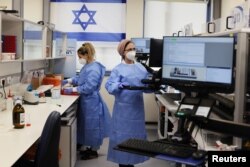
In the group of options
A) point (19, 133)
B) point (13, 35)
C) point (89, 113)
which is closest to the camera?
point (19, 133)

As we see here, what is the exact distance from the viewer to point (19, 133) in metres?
2.22

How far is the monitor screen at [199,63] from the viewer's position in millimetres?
1859

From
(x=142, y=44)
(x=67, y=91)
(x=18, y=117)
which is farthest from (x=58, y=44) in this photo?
(x=18, y=117)

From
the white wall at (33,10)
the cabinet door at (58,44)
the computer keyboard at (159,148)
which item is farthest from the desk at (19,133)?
the white wall at (33,10)

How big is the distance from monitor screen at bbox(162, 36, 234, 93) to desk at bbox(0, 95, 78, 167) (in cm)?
94

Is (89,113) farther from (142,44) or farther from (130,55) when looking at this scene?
(142,44)

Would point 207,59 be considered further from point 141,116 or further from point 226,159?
point 141,116

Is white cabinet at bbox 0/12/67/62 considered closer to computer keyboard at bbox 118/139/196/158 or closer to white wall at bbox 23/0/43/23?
white wall at bbox 23/0/43/23

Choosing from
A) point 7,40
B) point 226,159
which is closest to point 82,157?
point 7,40

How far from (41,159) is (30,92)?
5.80 feet

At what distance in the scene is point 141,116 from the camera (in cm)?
314

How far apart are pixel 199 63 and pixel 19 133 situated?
4.10 feet

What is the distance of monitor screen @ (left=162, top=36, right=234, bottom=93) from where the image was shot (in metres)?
1.86

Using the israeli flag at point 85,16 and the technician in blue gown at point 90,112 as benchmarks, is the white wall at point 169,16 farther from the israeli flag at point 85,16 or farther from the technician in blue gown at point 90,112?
the technician in blue gown at point 90,112
